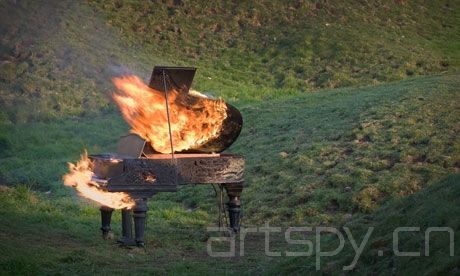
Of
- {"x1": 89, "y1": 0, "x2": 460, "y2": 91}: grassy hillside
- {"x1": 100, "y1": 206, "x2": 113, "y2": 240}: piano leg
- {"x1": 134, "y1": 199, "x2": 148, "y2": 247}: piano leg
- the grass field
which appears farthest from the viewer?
{"x1": 89, "y1": 0, "x2": 460, "y2": 91}: grassy hillside

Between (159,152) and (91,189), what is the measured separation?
1128mm

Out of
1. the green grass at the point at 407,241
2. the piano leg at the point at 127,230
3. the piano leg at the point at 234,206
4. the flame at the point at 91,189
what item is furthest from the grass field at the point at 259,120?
the flame at the point at 91,189

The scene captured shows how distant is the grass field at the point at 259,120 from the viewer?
13.1m

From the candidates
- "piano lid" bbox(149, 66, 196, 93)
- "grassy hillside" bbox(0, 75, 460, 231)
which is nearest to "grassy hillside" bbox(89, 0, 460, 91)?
"grassy hillside" bbox(0, 75, 460, 231)

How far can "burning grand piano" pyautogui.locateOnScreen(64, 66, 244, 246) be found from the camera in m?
14.0

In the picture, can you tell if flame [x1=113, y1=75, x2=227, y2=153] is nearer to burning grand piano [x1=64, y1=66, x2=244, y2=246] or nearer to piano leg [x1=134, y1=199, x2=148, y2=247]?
burning grand piano [x1=64, y1=66, x2=244, y2=246]

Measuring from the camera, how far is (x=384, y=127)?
805 inches

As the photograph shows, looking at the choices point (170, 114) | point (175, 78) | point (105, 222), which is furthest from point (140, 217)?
point (175, 78)

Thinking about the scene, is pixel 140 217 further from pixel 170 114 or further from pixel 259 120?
pixel 259 120

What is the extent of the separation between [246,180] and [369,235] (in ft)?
28.6

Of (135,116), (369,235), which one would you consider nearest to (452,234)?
(369,235)

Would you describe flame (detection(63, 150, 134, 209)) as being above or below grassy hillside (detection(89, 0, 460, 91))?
below

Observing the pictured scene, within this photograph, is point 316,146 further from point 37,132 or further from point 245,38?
point 245,38

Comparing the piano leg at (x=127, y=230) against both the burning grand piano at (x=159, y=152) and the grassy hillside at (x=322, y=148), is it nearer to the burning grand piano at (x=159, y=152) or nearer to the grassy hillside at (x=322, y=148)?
the burning grand piano at (x=159, y=152)
